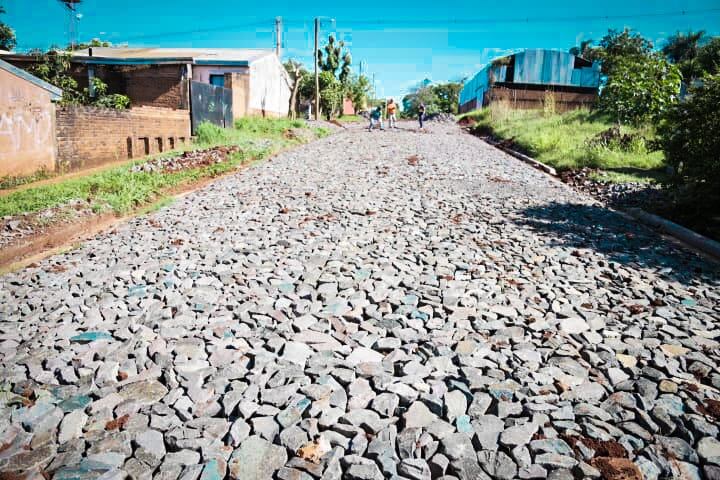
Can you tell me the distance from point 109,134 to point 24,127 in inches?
85.4

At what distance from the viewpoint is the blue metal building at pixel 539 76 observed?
32.6 metres

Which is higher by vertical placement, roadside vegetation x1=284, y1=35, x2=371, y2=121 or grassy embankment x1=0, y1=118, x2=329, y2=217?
roadside vegetation x1=284, y1=35, x2=371, y2=121

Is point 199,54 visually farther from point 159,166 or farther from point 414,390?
point 414,390

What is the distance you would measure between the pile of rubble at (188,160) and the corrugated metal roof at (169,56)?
8085 mm

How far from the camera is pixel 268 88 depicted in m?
A: 29.0

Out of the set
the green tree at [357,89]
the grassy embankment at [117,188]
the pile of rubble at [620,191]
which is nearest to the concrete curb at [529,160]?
the pile of rubble at [620,191]

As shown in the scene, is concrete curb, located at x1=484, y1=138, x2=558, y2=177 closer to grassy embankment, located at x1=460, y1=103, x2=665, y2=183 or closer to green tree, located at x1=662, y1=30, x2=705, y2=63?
grassy embankment, located at x1=460, y1=103, x2=665, y2=183

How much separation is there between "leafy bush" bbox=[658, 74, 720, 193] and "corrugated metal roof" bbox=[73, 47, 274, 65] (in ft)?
58.5

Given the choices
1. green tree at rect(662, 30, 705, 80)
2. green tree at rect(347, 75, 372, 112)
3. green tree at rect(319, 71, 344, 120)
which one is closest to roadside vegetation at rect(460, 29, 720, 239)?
green tree at rect(319, 71, 344, 120)

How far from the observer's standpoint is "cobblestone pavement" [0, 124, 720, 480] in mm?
2182

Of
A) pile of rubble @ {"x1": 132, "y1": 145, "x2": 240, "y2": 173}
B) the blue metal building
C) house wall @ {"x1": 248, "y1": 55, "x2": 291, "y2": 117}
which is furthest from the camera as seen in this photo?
the blue metal building

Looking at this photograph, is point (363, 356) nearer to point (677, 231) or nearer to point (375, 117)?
point (677, 231)

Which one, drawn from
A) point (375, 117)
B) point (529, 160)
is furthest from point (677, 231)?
point (375, 117)

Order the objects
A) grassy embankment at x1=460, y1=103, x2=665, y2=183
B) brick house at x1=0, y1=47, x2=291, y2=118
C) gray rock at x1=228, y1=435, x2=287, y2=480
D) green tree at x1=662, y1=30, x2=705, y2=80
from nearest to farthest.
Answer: gray rock at x1=228, y1=435, x2=287, y2=480
grassy embankment at x1=460, y1=103, x2=665, y2=183
brick house at x1=0, y1=47, x2=291, y2=118
green tree at x1=662, y1=30, x2=705, y2=80
